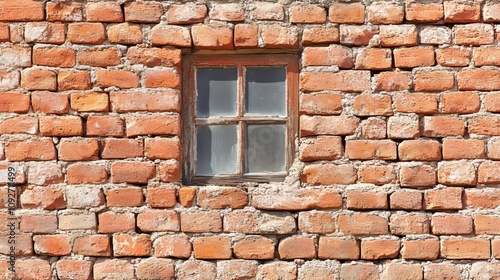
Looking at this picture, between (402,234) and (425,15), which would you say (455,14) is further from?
(402,234)

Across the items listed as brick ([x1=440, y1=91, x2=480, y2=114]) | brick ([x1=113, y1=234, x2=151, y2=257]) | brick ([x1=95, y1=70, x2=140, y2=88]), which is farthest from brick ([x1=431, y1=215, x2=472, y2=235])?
brick ([x1=95, y1=70, x2=140, y2=88])

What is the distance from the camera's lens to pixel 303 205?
2.96m

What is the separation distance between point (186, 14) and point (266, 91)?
0.54 m

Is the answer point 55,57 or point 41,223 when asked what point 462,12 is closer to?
point 55,57

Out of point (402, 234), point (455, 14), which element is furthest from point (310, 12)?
point (402, 234)

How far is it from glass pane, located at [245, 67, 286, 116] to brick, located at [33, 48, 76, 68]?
85cm

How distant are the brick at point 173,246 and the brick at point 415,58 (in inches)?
51.1

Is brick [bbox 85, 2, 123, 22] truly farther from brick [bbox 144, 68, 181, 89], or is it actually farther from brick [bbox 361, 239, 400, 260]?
brick [bbox 361, 239, 400, 260]

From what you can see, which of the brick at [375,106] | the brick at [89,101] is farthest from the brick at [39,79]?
the brick at [375,106]

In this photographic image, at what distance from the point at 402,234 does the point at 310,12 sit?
113 cm

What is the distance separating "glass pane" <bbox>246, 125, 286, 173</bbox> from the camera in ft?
10.2

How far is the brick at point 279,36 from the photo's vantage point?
3018mm

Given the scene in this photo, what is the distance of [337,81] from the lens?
2996mm

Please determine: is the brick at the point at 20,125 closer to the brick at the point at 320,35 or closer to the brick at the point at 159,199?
the brick at the point at 159,199
